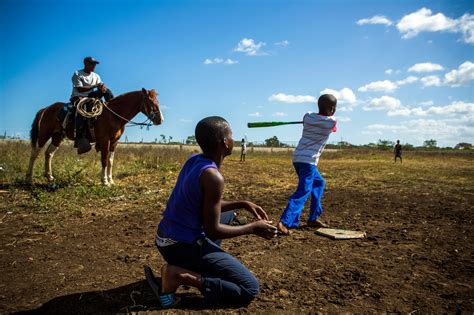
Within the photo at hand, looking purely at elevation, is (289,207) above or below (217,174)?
below

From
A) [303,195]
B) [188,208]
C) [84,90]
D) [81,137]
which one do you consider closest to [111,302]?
[188,208]

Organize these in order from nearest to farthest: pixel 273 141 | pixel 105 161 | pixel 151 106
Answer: pixel 105 161 → pixel 151 106 → pixel 273 141

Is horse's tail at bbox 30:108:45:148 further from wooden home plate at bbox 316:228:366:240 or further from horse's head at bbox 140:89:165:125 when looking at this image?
wooden home plate at bbox 316:228:366:240

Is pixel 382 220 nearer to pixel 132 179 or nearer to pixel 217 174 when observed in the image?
Answer: pixel 217 174

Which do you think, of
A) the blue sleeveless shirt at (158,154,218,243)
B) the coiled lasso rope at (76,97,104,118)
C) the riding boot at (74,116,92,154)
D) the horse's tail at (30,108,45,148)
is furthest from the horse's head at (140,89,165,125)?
the blue sleeveless shirt at (158,154,218,243)

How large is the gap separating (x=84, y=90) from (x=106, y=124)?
94 centimetres

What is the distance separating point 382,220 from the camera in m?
5.36

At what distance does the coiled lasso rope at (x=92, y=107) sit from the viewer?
7.53m

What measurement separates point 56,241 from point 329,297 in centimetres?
332

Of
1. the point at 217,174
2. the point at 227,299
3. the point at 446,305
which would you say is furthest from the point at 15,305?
the point at 446,305

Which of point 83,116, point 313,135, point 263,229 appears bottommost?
point 263,229

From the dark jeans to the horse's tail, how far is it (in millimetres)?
7374

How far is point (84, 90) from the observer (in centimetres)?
786

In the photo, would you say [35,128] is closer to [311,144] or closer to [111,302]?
[311,144]
